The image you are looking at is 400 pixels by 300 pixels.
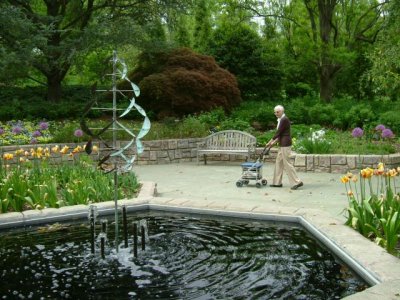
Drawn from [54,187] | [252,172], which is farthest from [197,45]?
[54,187]

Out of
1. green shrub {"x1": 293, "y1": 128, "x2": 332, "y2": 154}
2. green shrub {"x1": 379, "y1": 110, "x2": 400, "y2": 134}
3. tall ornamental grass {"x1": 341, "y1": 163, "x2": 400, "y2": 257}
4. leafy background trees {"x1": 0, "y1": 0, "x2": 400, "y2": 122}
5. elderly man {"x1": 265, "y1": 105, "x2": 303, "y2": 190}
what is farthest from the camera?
leafy background trees {"x1": 0, "y1": 0, "x2": 400, "y2": 122}

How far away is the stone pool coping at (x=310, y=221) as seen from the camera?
4.14 metres

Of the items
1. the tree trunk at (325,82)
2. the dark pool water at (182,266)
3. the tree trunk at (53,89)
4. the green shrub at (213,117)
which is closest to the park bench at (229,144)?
the green shrub at (213,117)

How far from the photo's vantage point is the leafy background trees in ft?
46.1

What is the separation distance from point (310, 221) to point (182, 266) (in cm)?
197

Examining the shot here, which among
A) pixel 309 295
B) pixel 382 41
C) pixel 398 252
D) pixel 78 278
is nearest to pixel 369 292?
pixel 309 295

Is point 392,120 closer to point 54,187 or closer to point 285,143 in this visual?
point 285,143

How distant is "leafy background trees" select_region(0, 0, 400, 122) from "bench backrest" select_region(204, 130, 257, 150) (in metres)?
2.77

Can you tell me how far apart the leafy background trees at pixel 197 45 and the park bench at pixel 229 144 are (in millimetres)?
2802

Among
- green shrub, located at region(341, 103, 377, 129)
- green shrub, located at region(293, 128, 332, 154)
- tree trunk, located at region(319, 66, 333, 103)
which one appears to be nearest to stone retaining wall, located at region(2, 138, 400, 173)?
green shrub, located at region(293, 128, 332, 154)

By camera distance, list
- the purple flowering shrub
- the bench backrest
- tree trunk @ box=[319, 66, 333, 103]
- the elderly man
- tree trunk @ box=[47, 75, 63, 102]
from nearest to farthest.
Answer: the elderly man, the purple flowering shrub, the bench backrest, tree trunk @ box=[47, 75, 63, 102], tree trunk @ box=[319, 66, 333, 103]

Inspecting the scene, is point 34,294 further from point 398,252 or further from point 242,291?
point 398,252

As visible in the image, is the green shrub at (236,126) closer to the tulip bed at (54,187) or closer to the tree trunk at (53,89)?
the tulip bed at (54,187)

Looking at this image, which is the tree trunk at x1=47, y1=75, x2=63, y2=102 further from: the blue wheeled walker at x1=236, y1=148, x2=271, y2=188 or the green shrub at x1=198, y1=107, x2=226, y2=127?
the blue wheeled walker at x1=236, y1=148, x2=271, y2=188
